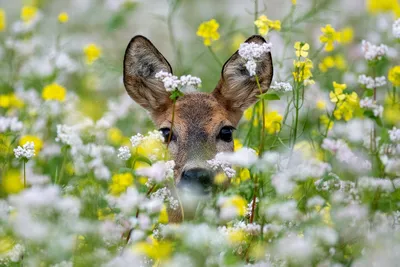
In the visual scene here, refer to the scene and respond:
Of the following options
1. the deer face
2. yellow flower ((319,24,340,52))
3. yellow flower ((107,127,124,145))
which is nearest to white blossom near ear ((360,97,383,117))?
yellow flower ((319,24,340,52))

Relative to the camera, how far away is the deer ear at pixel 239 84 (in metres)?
6.88

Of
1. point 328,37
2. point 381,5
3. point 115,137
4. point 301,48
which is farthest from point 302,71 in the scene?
point 381,5

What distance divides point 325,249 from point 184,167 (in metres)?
1.94

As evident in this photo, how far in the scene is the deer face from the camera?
21.4 ft

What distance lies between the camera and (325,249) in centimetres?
425

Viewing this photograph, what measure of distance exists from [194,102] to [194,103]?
0.02 m

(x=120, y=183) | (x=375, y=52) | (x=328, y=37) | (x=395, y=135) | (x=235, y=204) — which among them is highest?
(x=328, y=37)

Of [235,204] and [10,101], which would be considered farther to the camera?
[10,101]

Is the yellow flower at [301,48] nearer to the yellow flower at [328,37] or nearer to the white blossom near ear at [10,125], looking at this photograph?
the yellow flower at [328,37]

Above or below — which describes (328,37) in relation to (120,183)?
above

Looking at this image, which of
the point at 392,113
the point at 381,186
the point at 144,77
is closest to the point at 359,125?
the point at 392,113

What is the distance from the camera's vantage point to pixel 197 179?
5.74 meters

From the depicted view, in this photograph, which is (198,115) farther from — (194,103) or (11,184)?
(11,184)

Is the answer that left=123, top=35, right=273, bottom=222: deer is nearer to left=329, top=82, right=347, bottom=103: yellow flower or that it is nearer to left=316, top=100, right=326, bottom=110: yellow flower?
left=316, top=100, right=326, bottom=110: yellow flower
